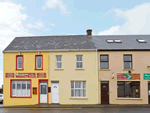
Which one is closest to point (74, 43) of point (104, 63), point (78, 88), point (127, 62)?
point (104, 63)

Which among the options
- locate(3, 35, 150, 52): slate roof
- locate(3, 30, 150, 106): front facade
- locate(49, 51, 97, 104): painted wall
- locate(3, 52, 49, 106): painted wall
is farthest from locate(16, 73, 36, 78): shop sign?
locate(3, 35, 150, 52): slate roof

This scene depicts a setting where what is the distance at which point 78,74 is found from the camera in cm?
2055

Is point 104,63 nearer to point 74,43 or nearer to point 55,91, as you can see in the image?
point 74,43

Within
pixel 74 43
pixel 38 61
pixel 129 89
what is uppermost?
pixel 74 43

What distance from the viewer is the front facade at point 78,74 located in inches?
795

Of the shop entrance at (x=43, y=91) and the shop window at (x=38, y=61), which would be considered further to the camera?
the shop window at (x=38, y=61)

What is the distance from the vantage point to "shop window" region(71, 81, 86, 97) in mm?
20500

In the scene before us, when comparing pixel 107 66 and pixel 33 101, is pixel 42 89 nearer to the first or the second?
pixel 33 101

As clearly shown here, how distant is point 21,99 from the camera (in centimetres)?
2069

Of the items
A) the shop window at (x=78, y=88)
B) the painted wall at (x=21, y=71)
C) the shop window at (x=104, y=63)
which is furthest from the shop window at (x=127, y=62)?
the painted wall at (x=21, y=71)

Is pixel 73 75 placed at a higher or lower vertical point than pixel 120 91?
higher

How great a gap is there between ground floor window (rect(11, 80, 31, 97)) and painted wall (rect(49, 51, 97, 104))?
2.84 meters

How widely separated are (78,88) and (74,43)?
5278 mm

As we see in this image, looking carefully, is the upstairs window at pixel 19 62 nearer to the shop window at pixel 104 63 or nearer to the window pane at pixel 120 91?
the shop window at pixel 104 63
